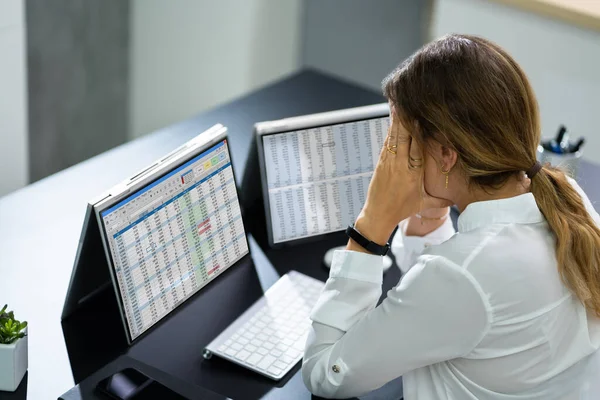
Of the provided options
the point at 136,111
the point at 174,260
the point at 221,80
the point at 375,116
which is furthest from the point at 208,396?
the point at 136,111

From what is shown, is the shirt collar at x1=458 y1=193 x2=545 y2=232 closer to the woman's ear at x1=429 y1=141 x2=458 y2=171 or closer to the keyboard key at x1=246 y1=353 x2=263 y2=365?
the woman's ear at x1=429 y1=141 x2=458 y2=171

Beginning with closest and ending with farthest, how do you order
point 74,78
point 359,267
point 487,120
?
point 487,120 < point 359,267 < point 74,78

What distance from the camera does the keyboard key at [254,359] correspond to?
Result: 1503 mm

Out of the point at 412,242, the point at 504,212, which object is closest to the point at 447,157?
the point at 504,212

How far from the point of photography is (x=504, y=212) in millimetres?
1338

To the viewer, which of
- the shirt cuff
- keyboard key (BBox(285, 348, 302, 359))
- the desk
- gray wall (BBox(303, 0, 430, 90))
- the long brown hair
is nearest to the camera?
the long brown hair

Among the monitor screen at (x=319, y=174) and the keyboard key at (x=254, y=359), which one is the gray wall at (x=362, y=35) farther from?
the keyboard key at (x=254, y=359)

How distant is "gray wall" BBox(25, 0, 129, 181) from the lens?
10.5 ft

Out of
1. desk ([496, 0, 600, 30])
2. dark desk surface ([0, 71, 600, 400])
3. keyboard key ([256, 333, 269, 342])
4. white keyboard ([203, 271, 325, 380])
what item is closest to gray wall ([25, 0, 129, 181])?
A: dark desk surface ([0, 71, 600, 400])

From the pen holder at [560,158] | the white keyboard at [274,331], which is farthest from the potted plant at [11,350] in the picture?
the pen holder at [560,158]

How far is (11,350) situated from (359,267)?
558mm

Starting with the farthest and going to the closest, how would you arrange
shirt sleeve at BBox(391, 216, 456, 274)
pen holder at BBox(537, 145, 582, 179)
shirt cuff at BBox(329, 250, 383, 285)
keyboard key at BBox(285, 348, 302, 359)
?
pen holder at BBox(537, 145, 582, 179), shirt sleeve at BBox(391, 216, 456, 274), keyboard key at BBox(285, 348, 302, 359), shirt cuff at BBox(329, 250, 383, 285)

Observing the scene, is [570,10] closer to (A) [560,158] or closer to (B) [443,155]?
(A) [560,158]

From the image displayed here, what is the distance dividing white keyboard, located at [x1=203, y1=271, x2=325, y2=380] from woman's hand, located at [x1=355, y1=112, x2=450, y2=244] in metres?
0.25
